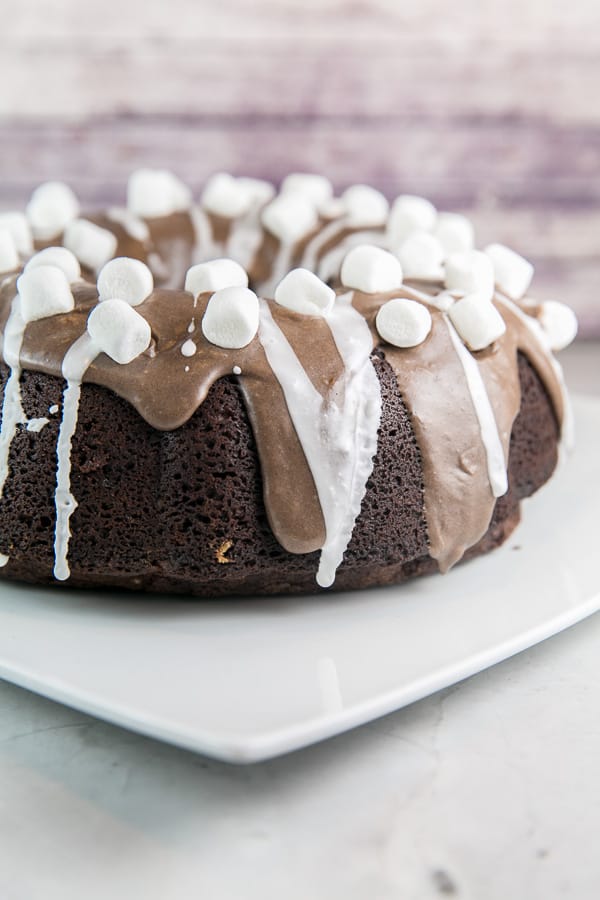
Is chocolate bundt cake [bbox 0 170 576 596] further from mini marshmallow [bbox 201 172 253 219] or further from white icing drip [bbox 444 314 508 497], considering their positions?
mini marshmallow [bbox 201 172 253 219]

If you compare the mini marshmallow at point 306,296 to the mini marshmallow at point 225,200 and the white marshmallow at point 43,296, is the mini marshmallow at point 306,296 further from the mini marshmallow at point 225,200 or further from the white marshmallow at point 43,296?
the mini marshmallow at point 225,200

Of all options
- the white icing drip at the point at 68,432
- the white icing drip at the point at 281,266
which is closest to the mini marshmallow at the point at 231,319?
the white icing drip at the point at 68,432

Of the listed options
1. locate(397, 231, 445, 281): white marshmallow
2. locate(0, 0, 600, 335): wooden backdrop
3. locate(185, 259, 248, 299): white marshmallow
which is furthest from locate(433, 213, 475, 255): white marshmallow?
locate(0, 0, 600, 335): wooden backdrop

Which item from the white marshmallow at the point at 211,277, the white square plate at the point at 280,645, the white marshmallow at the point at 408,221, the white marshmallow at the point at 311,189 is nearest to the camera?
the white square plate at the point at 280,645

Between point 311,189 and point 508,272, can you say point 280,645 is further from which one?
point 311,189

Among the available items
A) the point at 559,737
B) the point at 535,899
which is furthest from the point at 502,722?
the point at 535,899

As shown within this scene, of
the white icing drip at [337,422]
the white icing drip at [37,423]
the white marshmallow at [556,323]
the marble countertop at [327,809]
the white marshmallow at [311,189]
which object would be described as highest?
the white marshmallow at [311,189]
